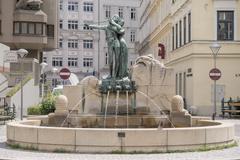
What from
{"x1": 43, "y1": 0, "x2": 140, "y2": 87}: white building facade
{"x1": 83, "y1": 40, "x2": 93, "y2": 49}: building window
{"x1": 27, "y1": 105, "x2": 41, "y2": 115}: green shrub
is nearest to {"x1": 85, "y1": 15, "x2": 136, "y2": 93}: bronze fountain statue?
{"x1": 27, "y1": 105, "x2": 41, "y2": 115}: green shrub

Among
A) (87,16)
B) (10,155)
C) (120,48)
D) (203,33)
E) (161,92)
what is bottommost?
(10,155)

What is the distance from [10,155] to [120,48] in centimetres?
628

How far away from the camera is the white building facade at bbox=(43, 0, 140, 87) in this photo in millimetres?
99438

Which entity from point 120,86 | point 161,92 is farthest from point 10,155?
point 161,92

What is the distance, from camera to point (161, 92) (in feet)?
65.8

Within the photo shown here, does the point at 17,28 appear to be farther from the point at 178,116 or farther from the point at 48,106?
the point at 178,116

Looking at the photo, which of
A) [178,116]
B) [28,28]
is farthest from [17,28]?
[178,116]

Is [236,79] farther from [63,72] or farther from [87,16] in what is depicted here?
[87,16]

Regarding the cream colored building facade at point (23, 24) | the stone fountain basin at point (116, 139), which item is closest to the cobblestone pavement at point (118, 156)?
the stone fountain basin at point (116, 139)

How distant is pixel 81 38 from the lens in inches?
3967

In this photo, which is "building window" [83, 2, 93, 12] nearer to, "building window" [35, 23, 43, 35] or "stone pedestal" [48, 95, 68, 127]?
"building window" [35, 23, 43, 35]

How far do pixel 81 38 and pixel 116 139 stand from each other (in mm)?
86974

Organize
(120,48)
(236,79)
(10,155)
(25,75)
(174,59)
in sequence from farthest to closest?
1. (174,59)
2. (25,75)
3. (236,79)
4. (120,48)
5. (10,155)

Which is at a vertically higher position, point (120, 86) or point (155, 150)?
point (120, 86)
